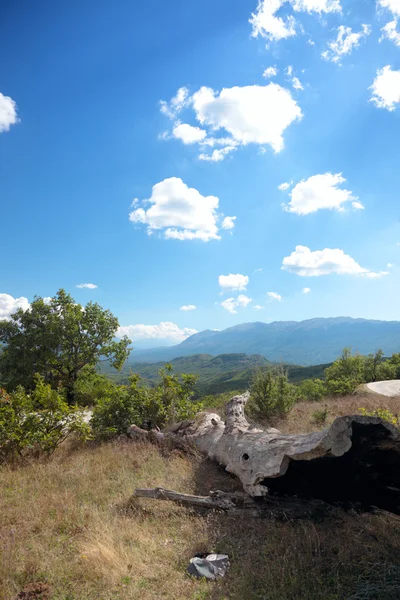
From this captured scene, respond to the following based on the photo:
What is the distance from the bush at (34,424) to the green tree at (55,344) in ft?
47.3

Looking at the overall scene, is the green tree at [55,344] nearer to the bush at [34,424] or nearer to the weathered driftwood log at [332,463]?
the bush at [34,424]

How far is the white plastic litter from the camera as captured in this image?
4449 mm

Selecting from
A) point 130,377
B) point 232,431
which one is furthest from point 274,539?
point 130,377

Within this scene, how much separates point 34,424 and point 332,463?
8793 millimetres

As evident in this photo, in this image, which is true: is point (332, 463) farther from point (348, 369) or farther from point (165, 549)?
point (348, 369)

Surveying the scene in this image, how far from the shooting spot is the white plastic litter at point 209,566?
Answer: 14.6 ft

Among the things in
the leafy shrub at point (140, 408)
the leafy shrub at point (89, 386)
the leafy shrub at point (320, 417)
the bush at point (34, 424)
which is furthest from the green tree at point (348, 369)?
the bush at point (34, 424)

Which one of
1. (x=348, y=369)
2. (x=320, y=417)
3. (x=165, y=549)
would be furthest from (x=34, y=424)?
(x=348, y=369)

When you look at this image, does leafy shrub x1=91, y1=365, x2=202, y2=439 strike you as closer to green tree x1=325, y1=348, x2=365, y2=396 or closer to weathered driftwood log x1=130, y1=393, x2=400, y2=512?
weathered driftwood log x1=130, y1=393, x2=400, y2=512

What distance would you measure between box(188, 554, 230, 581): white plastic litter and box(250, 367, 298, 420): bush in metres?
11.4

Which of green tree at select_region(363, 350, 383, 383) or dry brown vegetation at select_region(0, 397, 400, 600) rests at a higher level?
dry brown vegetation at select_region(0, 397, 400, 600)

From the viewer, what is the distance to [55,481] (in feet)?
25.4

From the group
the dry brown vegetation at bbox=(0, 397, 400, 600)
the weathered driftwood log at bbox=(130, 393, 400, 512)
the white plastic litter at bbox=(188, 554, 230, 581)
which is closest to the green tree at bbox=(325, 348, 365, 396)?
the weathered driftwood log at bbox=(130, 393, 400, 512)

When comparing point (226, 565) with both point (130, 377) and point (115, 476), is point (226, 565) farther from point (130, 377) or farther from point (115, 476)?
point (130, 377)
